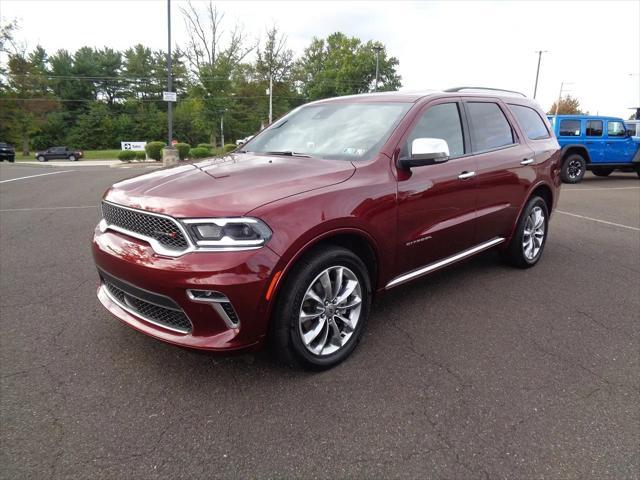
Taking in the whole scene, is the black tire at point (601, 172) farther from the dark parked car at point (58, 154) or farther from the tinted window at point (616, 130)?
the dark parked car at point (58, 154)

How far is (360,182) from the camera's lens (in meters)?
2.77

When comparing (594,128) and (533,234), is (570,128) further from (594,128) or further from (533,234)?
(533,234)

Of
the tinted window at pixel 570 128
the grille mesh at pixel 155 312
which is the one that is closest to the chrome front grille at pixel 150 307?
the grille mesh at pixel 155 312

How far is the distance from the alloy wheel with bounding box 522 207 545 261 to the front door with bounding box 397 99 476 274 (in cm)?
118

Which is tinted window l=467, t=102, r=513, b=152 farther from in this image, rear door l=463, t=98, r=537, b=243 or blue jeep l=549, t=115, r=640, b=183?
blue jeep l=549, t=115, r=640, b=183

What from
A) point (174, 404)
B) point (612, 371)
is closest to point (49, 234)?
point (174, 404)

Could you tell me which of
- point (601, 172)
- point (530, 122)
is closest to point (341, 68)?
point (601, 172)

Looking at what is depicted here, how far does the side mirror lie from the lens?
2.86m

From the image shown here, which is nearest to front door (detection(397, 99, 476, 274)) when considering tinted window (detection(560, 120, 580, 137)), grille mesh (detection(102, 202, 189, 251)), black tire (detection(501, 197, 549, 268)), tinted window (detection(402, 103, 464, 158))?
tinted window (detection(402, 103, 464, 158))

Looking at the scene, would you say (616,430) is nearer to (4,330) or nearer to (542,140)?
(542,140)

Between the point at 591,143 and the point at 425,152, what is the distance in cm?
1328

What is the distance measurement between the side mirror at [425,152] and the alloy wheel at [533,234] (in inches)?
83.8

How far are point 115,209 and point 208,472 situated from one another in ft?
5.42

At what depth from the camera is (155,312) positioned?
8.20ft
